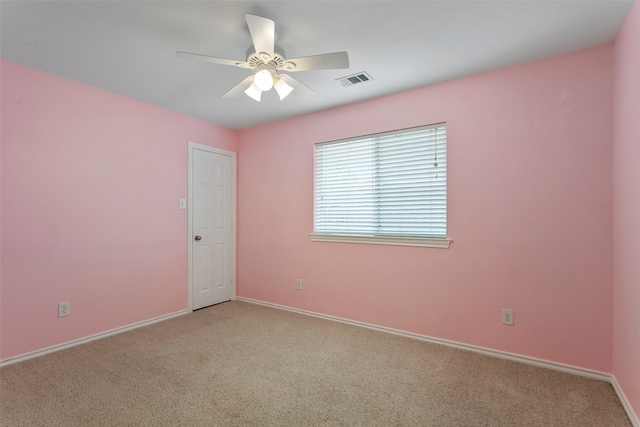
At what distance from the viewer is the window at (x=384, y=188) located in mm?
2908

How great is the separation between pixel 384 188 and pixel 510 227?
3.92ft

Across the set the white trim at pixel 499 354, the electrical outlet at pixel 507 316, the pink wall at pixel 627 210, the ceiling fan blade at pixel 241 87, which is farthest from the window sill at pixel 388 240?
the ceiling fan blade at pixel 241 87

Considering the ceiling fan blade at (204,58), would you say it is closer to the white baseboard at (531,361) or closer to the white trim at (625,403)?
the white baseboard at (531,361)

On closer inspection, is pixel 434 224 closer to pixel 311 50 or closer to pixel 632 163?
pixel 632 163

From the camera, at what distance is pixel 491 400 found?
1972 mm

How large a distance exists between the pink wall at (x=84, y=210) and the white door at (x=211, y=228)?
0.16m

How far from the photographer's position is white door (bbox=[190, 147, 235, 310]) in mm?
3873

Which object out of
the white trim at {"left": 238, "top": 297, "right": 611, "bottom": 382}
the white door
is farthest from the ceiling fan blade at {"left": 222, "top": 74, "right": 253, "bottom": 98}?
the white trim at {"left": 238, "top": 297, "right": 611, "bottom": 382}

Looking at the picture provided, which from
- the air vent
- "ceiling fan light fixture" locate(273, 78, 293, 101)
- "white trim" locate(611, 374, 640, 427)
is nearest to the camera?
"white trim" locate(611, 374, 640, 427)

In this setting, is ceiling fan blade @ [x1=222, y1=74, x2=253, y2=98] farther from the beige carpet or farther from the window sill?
the beige carpet

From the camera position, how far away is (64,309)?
2.74 meters

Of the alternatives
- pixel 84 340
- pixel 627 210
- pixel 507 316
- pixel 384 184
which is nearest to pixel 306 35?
pixel 384 184

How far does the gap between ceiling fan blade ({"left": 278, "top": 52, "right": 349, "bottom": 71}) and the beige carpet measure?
215 centimetres

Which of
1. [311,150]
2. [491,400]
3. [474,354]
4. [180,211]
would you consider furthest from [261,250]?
[491,400]
